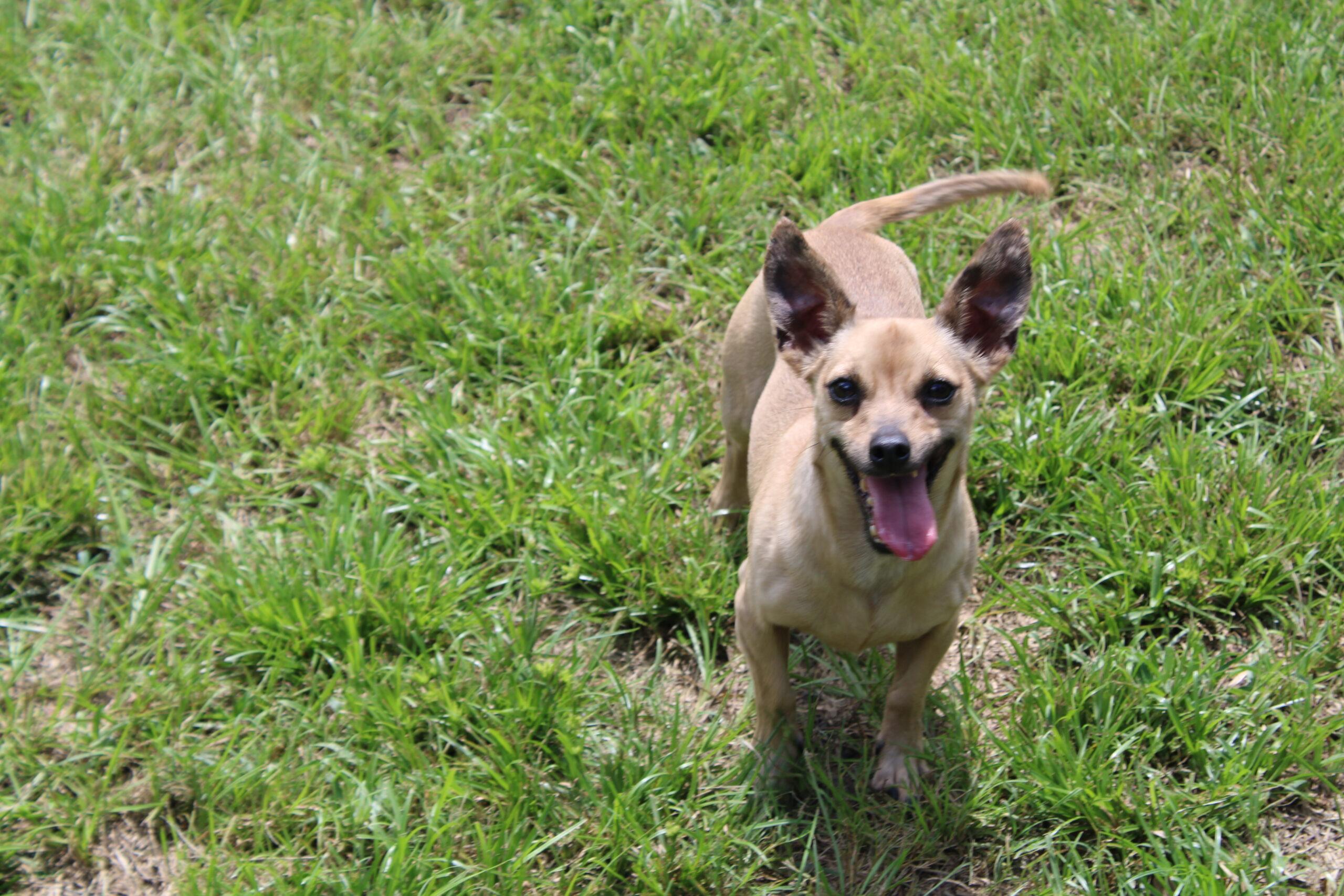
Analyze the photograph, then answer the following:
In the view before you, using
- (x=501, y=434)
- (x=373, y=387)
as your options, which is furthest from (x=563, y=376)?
(x=373, y=387)

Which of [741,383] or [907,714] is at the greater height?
[741,383]

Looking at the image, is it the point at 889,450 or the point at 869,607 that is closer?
the point at 889,450

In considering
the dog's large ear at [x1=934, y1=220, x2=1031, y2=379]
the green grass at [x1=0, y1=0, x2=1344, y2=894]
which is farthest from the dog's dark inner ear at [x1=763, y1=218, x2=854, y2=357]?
the green grass at [x1=0, y1=0, x2=1344, y2=894]

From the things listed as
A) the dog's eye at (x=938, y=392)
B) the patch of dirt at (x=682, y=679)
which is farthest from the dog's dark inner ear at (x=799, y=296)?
the patch of dirt at (x=682, y=679)

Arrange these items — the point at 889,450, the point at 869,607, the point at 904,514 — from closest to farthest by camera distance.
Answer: the point at 889,450 → the point at 904,514 → the point at 869,607

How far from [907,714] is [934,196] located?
1.63 m

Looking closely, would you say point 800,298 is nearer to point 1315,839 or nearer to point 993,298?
point 993,298

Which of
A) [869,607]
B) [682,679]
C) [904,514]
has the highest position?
[904,514]

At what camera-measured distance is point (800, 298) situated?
128 inches

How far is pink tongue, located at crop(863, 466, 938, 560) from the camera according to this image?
9.63 feet

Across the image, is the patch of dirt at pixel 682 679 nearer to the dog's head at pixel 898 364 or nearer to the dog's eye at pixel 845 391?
the dog's head at pixel 898 364

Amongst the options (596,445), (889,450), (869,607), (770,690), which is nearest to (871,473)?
(889,450)

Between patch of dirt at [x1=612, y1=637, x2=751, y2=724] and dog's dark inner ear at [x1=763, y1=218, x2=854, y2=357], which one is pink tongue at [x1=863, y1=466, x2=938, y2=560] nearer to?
dog's dark inner ear at [x1=763, y1=218, x2=854, y2=357]

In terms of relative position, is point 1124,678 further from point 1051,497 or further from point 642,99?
point 642,99
